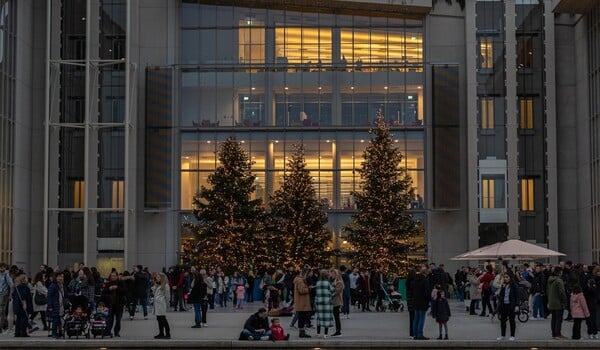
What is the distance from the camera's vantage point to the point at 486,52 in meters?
63.1

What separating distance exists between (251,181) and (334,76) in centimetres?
1074

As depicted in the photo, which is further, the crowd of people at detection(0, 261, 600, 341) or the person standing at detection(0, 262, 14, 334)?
the person standing at detection(0, 262, 14, 334)

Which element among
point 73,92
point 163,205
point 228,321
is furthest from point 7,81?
point 228,321

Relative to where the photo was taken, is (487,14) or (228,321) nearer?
(228,321)

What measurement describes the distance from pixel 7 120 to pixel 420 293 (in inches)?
1473

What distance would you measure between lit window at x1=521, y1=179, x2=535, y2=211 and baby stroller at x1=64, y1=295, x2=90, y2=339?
39138 millimetres

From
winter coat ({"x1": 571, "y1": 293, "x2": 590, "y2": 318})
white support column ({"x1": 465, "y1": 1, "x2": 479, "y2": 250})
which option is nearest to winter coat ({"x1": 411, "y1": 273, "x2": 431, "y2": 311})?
winter coat ({"x1": 571, "y1": 293, "x2": 590, "y2": 318})

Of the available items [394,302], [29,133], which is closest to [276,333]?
[394,302]

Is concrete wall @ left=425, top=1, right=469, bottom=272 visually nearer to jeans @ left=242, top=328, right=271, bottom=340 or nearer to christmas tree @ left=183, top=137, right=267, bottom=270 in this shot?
christmas tree @ left=183, top=137, right=267, bottom=270

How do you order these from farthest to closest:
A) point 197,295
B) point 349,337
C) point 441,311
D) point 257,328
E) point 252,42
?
point 252,42, point 197,295, point 349,337, point 441,311, point 257,328

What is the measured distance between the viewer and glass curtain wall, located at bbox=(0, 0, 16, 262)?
186 ft

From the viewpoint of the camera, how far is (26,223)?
6131 cm

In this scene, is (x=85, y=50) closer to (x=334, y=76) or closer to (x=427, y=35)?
(x=334, y=76)

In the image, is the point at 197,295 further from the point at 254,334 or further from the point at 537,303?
the point at 537,303
